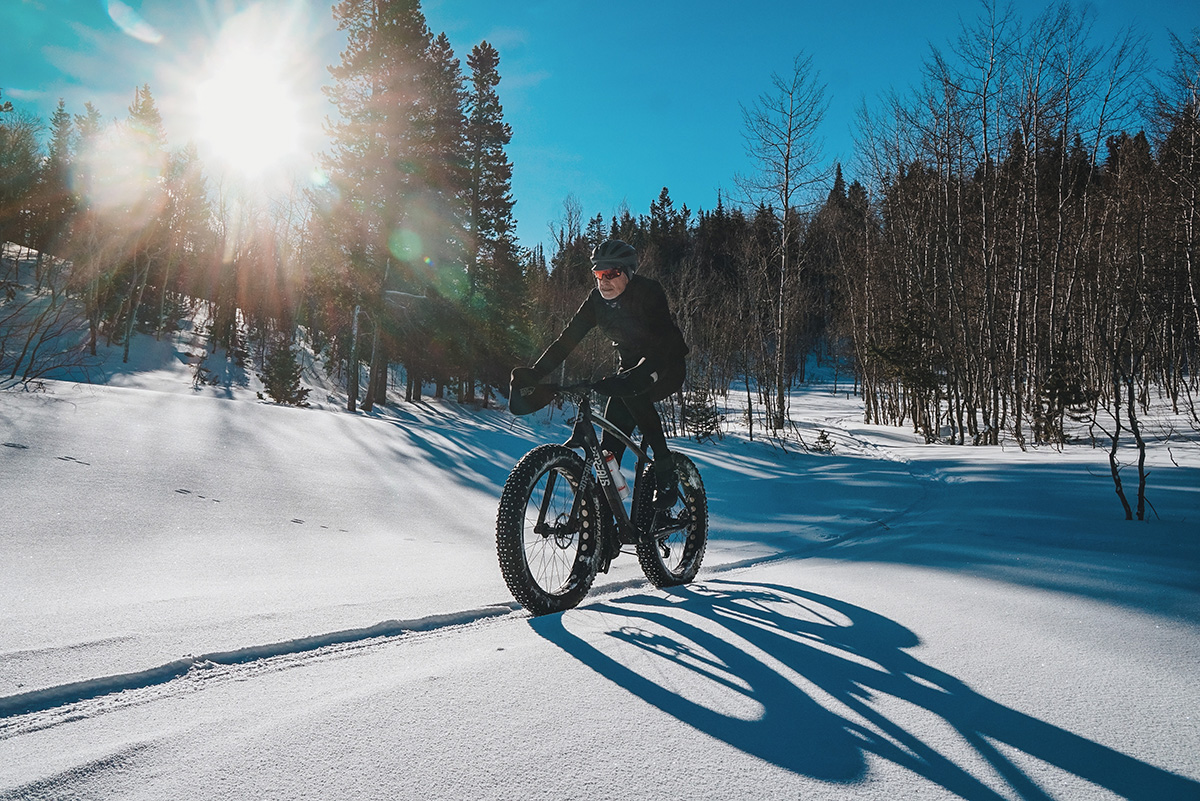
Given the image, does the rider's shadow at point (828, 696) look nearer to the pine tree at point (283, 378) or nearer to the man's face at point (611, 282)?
the man's face at point (611, 282)

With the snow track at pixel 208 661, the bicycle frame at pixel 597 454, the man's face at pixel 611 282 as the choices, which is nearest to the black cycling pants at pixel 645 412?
the bicycle frame at pixel 597 454

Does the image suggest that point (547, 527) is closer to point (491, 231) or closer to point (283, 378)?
point (283, 378)

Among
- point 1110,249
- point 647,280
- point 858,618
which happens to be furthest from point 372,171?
point 1110,249

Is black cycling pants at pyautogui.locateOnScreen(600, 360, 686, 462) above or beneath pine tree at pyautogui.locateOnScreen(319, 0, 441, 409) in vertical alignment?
beneath

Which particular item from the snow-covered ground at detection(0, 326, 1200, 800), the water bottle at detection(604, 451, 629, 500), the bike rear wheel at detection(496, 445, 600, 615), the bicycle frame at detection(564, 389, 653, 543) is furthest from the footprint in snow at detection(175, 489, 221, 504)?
the water bottle at detection(604, 451, 629, 500)

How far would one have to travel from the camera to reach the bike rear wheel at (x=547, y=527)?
249 centimetres

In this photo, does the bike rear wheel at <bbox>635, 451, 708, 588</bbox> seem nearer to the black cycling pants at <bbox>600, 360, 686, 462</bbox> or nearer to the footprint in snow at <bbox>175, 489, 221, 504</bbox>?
the black cycling pants at <bbox>600, 360, 686, 462</bbox>

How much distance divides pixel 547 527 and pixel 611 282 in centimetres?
135

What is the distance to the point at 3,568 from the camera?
2.47m

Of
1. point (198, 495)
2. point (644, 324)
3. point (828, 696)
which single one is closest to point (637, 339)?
point (644, 324)

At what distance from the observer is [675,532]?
3361 millimetres

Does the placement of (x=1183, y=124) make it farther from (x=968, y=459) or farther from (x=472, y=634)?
(x=472, y=634)

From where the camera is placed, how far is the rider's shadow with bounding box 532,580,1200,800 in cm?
127

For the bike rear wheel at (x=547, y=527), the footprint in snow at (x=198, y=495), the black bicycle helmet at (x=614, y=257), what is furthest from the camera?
the footprint in snow at (x=198, y=495)
